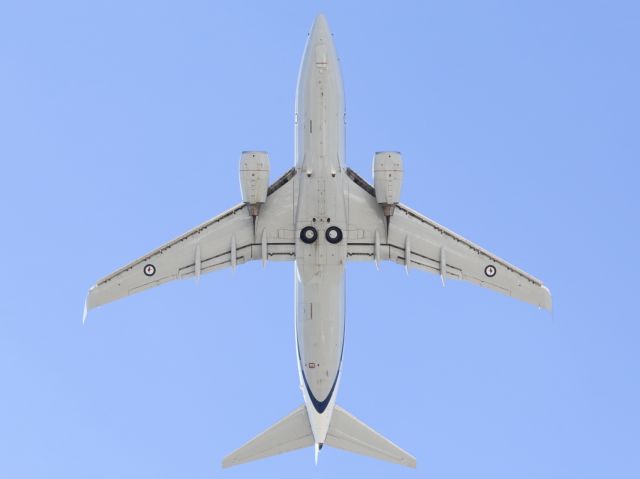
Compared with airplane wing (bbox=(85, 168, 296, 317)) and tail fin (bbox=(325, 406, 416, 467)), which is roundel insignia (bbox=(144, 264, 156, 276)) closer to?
airplane wing (bbox=(85, 168, 296, 317))

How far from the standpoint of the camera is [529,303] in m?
58.2

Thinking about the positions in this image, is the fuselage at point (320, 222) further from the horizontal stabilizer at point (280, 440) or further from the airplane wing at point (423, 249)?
the airplane wing at point (423, 249)

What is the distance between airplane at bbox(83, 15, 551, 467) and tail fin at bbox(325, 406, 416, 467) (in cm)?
5

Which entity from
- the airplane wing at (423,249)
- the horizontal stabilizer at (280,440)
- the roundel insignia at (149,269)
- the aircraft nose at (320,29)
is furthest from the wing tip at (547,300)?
the roundel insignia at (149,269)

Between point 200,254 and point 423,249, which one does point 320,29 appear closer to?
point 423,249

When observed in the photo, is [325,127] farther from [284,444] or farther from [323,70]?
[284,444]

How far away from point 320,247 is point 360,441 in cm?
947

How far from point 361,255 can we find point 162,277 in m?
9.51

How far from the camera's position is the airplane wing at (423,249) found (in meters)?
56.7

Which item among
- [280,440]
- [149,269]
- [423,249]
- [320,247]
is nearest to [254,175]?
[320,247]

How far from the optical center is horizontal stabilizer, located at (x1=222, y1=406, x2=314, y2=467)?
183 feet

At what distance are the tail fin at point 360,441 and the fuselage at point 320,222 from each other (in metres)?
1.39

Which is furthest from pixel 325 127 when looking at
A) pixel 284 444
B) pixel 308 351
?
pixel 284 444

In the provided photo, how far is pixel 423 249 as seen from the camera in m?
57.5
